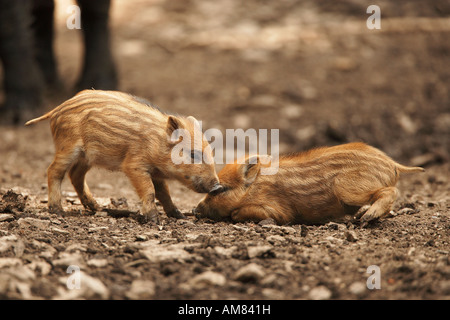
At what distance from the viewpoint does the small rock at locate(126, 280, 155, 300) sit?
4238mm

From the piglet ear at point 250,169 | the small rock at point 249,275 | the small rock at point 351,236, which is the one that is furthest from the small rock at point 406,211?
the small rock at point 249,275

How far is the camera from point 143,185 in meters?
5.97

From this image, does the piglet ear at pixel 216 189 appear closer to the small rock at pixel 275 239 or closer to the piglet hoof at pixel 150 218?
the piglet hoof at pixel 150 218

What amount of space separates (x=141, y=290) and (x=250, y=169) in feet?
7.64

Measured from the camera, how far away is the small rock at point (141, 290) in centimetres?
424

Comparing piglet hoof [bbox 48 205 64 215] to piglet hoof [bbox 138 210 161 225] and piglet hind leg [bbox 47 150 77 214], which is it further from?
piglet hoof [bbox 138 210 161 225]

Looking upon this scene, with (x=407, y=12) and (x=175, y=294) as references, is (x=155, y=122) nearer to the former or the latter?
(x=175, y=294)

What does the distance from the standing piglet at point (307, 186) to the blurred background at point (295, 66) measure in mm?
3623

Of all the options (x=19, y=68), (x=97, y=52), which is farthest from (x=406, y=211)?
(x=19, y=68)

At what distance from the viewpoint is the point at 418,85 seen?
40.6 ft

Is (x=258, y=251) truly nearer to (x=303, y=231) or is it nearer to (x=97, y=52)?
(x=303, y=231)

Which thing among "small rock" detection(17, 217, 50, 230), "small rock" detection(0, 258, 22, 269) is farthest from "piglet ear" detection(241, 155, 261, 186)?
"small rock" detection(0, 258, 22, 269)
